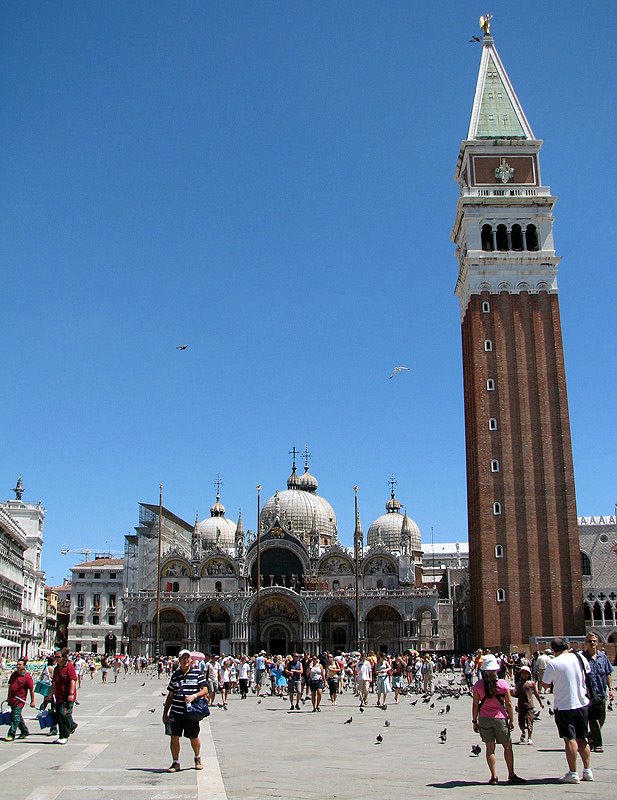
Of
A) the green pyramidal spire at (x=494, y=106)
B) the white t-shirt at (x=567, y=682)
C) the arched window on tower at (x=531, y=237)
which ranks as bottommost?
the white t-shirt at (x=567, y=682)

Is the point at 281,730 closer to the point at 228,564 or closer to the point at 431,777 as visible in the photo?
the point at 431,777

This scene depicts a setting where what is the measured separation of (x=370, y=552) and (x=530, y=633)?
25.5 metres

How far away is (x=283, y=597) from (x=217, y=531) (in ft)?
56.9

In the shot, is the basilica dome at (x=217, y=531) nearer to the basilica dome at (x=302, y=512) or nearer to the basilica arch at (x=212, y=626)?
the basilica dome at (x=302, y=512)

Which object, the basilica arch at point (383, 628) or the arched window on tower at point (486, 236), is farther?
the basilica arch at point (383, 628)

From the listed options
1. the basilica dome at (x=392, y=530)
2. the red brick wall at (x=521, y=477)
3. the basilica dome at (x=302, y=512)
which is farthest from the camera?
the basilica dome at (x=392, y=530)

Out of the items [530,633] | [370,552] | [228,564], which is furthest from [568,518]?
[228,564]

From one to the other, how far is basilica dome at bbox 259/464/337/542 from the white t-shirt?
73429mm

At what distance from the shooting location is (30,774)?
39.7ft

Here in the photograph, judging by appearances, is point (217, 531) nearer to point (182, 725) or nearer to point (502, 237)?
point (502, 237)

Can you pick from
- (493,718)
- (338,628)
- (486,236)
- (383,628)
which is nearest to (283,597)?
(338,628)

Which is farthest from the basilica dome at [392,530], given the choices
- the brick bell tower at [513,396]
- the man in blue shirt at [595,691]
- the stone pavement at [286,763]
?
the man in blue shirt at [595,691]

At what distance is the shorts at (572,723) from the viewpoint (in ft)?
37.3

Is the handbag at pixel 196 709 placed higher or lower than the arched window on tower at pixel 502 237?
lower
